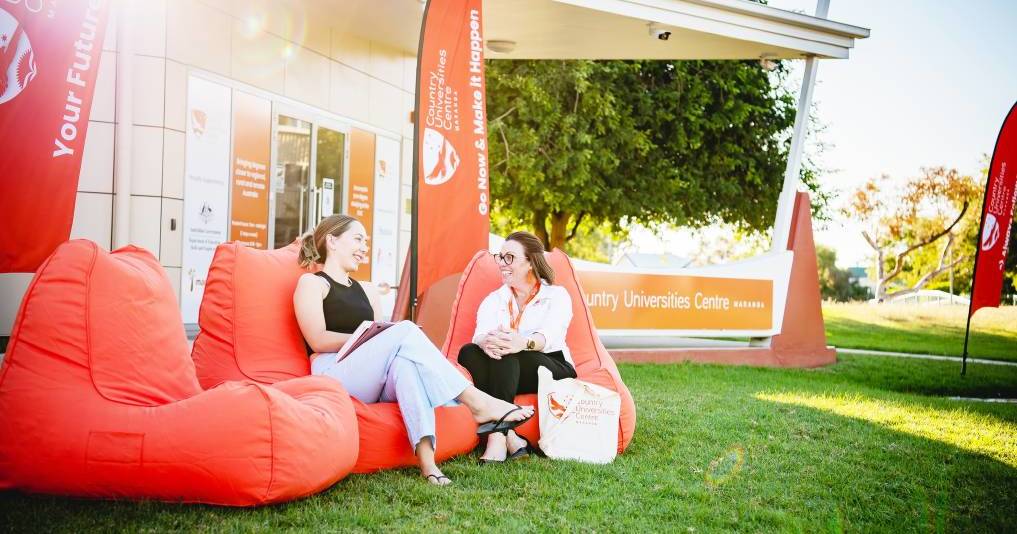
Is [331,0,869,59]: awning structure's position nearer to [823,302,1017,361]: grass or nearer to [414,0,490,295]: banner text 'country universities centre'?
[414,0,490,295]: banner text 'country universities centre'

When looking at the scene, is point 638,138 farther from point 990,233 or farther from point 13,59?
point 13,59

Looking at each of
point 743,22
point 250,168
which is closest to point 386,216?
point 250,168

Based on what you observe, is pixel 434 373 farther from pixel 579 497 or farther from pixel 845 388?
pixel 845 388

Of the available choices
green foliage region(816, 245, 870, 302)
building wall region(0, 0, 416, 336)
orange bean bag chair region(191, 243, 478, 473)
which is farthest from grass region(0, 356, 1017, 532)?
green foliage region(816, 245, 870, 302)

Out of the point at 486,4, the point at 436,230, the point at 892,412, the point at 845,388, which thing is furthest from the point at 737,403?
the point at 486,4

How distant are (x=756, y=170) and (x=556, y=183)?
4283 millimetres

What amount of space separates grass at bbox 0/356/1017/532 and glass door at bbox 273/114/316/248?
4348mm

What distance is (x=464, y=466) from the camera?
4434mm

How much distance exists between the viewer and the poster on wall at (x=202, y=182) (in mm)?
7770

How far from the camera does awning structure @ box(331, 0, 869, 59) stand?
8.75 m

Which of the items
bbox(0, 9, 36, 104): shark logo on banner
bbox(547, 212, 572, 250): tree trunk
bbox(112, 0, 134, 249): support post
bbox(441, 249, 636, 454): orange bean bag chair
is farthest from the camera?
bbox(547, 212, 572, 250): tree trunk

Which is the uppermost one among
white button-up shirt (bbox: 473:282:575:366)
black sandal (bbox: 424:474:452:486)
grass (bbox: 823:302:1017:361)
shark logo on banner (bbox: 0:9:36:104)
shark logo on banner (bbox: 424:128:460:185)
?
shark logo on banner (bbox: 0:9:36:104)

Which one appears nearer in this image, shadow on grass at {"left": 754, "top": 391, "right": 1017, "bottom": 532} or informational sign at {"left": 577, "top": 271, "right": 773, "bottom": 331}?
shadow on grass at {"left": 754, "top": 391, "right": 1017, "bottom": 532}

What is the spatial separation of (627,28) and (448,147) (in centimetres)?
385
